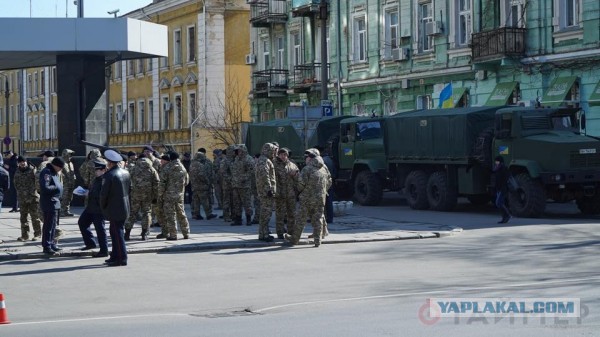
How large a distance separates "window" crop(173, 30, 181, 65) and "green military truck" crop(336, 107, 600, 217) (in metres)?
28.8

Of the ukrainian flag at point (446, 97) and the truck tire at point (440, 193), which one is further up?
the ukrainian flag at point (446, 97)

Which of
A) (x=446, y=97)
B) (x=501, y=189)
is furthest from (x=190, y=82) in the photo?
(x=501, y=189)

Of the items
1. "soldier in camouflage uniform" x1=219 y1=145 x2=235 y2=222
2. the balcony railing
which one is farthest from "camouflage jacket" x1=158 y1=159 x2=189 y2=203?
the balcony railing

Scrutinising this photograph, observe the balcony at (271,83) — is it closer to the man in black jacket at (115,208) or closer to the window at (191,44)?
the window at (191,44)

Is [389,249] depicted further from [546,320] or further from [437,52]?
[437,52]

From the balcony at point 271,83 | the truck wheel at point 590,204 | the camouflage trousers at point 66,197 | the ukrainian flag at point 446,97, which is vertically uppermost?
the balcony at point 271,83

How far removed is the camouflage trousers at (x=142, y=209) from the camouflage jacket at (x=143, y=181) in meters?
0.03

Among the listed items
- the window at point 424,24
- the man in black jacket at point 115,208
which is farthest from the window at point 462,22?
the man in black jacket at point 115,208

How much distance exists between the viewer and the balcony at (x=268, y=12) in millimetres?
51375

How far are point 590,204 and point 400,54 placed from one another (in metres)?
16.5

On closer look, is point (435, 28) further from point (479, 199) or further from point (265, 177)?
point (265, 177)

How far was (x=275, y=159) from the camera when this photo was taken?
20750 mm

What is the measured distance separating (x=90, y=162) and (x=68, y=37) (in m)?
5.24

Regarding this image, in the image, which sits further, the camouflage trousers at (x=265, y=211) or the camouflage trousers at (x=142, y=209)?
the camouflage trousers at (x=142, y=209)
